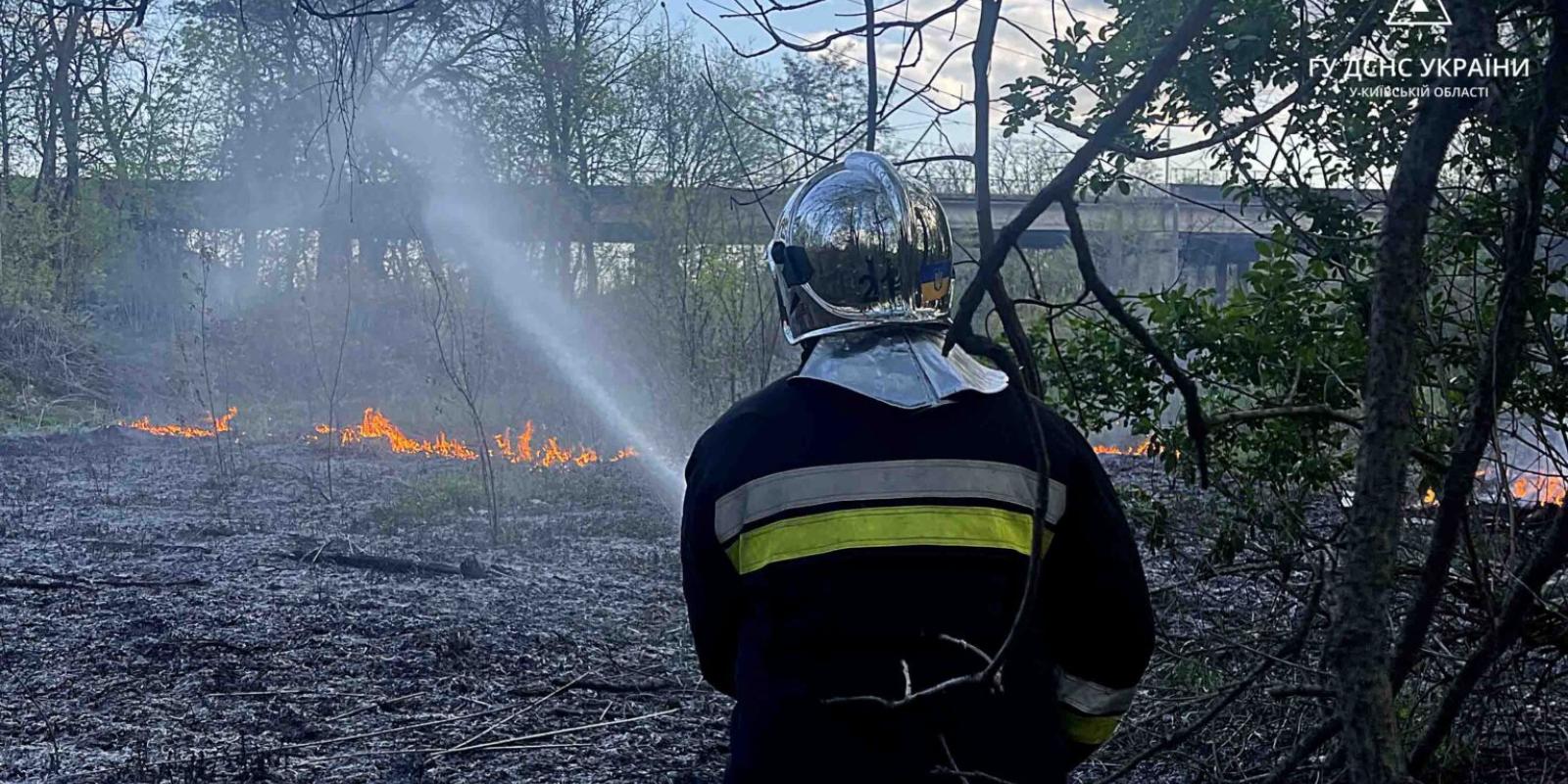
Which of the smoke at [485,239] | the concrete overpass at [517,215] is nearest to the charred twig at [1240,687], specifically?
the concrete overpass at [517,215]

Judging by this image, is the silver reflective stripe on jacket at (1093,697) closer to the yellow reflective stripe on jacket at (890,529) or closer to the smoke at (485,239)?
the yellow reflective stripe on jacket at (890,529)

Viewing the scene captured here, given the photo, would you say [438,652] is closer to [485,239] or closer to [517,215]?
[517,215]

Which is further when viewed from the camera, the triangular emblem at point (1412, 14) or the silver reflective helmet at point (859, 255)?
the triangular emblem at point (1412, 14)

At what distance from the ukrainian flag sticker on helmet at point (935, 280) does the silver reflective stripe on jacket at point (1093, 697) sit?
0.73 m

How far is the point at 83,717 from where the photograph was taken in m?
5.59

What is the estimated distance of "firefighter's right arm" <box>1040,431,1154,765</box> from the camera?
7.76 feet

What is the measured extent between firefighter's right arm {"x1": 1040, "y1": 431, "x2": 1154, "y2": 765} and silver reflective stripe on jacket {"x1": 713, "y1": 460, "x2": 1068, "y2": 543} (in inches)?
4.4

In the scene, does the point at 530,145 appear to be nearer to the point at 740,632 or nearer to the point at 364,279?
the point at 364,279

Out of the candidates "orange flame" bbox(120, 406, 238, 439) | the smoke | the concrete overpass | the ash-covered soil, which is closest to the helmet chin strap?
the ash-covered soil

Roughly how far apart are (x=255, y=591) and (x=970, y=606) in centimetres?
661

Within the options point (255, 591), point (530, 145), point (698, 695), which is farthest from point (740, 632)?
point (530, 145)

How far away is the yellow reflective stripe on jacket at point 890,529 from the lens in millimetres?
2242

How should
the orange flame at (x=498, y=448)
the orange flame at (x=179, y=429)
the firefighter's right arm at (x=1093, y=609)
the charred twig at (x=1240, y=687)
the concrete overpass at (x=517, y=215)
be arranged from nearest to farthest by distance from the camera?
the firefighter's right arm at (x=1093, y=609), the charred twig at (x=1240, y=687), the orange flame at (x=498, y=448), the orange flame at (x=179, y=429), the concrete overpass at (x=517, y=215)

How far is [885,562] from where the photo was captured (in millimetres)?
2236
